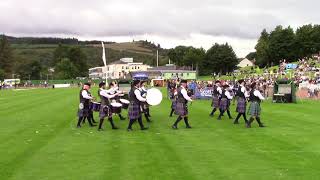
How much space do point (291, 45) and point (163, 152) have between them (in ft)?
358

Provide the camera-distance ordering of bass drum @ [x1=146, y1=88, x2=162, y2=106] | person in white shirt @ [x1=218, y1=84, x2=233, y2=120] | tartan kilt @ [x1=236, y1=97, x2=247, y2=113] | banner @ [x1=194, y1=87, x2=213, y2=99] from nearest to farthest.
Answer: bass drum @ [x1=146, y1=88, x2=162, y2=106] < tartan kilt @ [x1=236, y1=97, x2=247, y2=113] < person in white shirt @ [x1=218, y1=84, x2=233, y2=120] < banner @ [x1=194, y1=87, x2=213, y2=99]

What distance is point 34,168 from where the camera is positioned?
11.5m

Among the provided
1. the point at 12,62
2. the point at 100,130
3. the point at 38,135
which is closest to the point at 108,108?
the point at 100,130

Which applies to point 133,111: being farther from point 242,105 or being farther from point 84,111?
point 242,105

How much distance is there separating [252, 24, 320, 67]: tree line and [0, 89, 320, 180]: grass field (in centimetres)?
9904

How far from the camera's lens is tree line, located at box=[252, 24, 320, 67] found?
115938mm

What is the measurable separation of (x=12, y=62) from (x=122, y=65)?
42.3 metres

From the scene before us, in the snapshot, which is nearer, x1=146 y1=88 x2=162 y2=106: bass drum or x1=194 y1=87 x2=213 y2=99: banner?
x1=146 y1=88 x2=162 y2=106: bass drum

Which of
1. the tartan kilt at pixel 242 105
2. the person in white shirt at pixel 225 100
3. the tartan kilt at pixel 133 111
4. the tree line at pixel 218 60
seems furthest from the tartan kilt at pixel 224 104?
the tree line at pixel 218 60

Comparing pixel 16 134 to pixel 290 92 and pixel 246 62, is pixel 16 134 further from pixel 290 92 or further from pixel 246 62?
pixel 246 62

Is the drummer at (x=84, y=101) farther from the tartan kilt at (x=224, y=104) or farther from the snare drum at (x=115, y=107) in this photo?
the tartan kilt at (x=224, y=104)

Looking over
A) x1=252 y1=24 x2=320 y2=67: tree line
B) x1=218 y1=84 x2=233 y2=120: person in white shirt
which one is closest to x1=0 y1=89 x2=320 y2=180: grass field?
x1=218 y1=84 x2=233 y2=120: person in white shirt

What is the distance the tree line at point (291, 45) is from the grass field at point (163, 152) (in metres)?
99.0

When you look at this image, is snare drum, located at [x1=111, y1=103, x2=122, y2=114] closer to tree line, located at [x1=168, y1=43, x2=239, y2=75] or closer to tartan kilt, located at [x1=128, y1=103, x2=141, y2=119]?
tartan kilt, located at [x1=128, y1=103, x2=141, y2=119]
